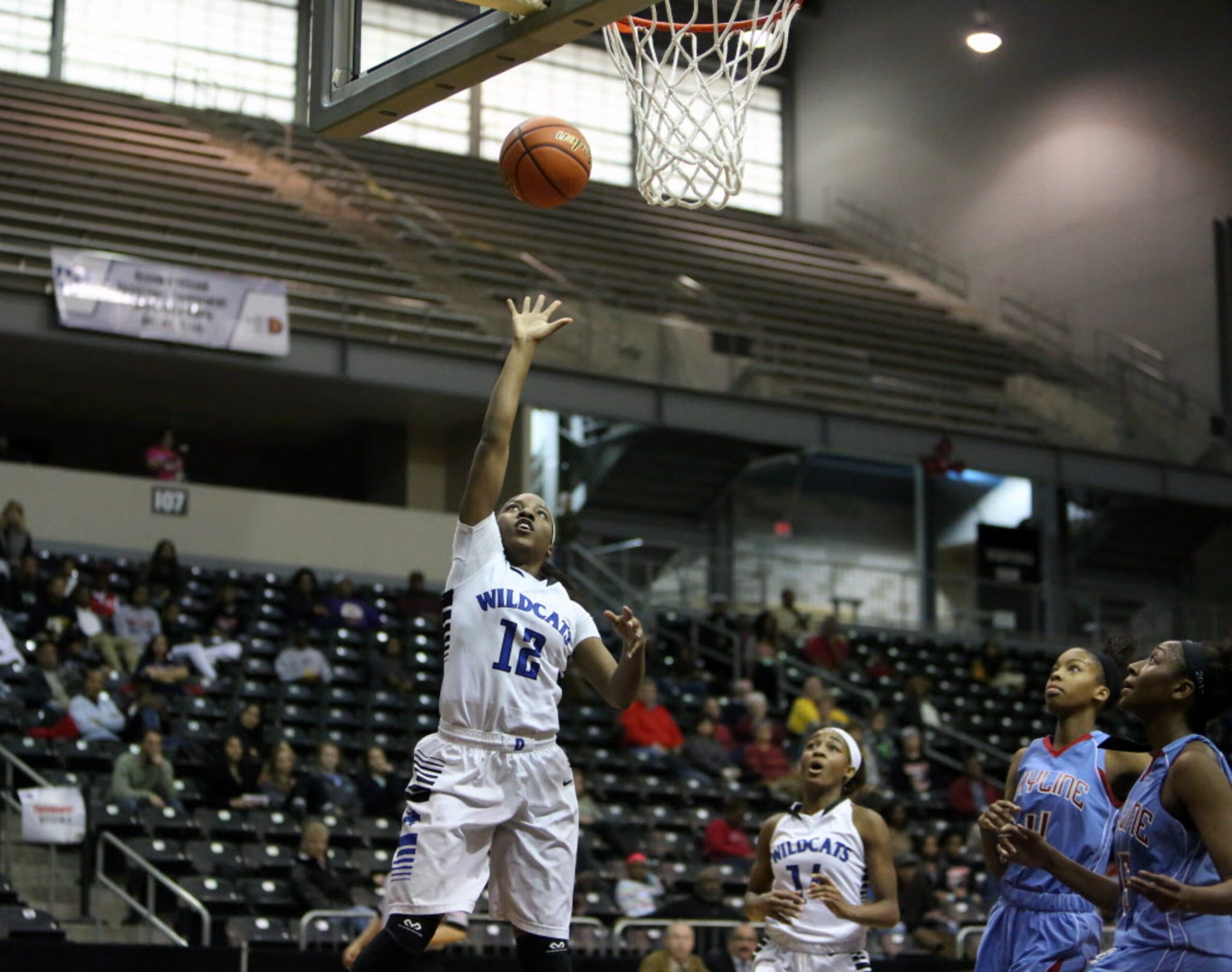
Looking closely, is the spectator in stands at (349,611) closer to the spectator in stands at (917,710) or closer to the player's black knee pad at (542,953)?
the spectator in stands at (917,710)

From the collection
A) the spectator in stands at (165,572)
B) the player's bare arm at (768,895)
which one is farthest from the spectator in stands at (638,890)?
the spectator in stands at (165,572)

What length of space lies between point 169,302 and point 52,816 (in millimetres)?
9151

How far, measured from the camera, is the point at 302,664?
1675cm

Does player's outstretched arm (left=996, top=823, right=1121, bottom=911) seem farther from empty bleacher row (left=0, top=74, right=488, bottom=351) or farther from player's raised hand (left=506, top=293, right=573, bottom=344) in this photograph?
empty bleacher row (left=0, top=74, right=488, bottom=351)

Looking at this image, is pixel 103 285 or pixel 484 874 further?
pixel 103 285

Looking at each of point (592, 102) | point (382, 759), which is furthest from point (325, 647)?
point (592, 102)

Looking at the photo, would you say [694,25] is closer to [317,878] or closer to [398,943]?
[398,943]

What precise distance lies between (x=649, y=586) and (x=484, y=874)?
16150 millimetres

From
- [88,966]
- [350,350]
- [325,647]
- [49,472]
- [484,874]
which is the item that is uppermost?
[350,350]

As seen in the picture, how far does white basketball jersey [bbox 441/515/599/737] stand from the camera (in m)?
5.81

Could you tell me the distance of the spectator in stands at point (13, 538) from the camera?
17312mm

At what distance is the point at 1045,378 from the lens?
88.8 feet

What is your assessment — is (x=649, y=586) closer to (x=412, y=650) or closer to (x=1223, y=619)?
(x=412, y=650)

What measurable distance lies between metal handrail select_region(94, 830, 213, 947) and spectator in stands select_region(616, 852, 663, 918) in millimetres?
3157
